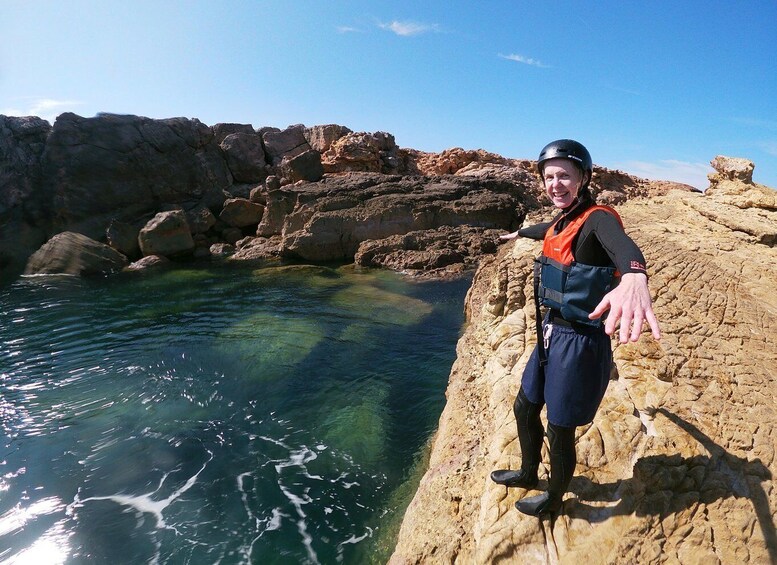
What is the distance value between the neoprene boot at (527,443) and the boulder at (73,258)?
21.2 metres

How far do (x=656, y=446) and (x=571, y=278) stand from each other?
1534 millimetres

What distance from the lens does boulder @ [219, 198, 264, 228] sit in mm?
23578

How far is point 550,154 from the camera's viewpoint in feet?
7.33

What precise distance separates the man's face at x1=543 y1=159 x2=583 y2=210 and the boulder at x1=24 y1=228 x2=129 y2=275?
2156 centimetres

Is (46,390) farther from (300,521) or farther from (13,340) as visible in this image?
(300,521)

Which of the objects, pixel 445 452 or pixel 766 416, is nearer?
pixel 766 416

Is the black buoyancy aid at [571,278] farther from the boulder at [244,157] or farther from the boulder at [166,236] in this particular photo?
the boulder at [244,157]

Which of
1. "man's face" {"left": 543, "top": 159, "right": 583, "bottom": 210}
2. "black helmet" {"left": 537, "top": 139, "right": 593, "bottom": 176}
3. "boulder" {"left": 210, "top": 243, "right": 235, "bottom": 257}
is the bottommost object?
"boulder" {"left": 210, "top": 243, "right": 235, "bottom": 257}

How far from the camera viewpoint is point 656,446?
9.10 feet

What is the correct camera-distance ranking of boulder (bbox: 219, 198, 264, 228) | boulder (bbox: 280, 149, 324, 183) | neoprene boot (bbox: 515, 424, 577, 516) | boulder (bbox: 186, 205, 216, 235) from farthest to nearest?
boulder (bbox: 280, 149, 324, 183) < boulder (bbox: 219, 198, 264, 228) < boulder (bbox: 186, 205, 216, 235) < neoprene boot (bbox: 515, 424, 577, 516)

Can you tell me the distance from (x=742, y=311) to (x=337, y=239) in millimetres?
16884

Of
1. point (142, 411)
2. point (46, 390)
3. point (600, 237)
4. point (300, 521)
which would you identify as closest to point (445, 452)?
point (300, 521)

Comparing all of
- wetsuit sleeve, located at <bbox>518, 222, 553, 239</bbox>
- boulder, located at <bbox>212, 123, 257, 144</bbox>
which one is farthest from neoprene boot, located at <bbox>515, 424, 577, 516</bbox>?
boulder, located at <bbox>212, 123, 257, 144</bbox>

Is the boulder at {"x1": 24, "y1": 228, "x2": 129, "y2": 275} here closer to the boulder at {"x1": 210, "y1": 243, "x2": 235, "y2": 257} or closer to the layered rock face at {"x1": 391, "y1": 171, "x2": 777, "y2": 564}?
the boulder at {"x1": 210, "y1": 243, "x2": 235, "y2": 257}
